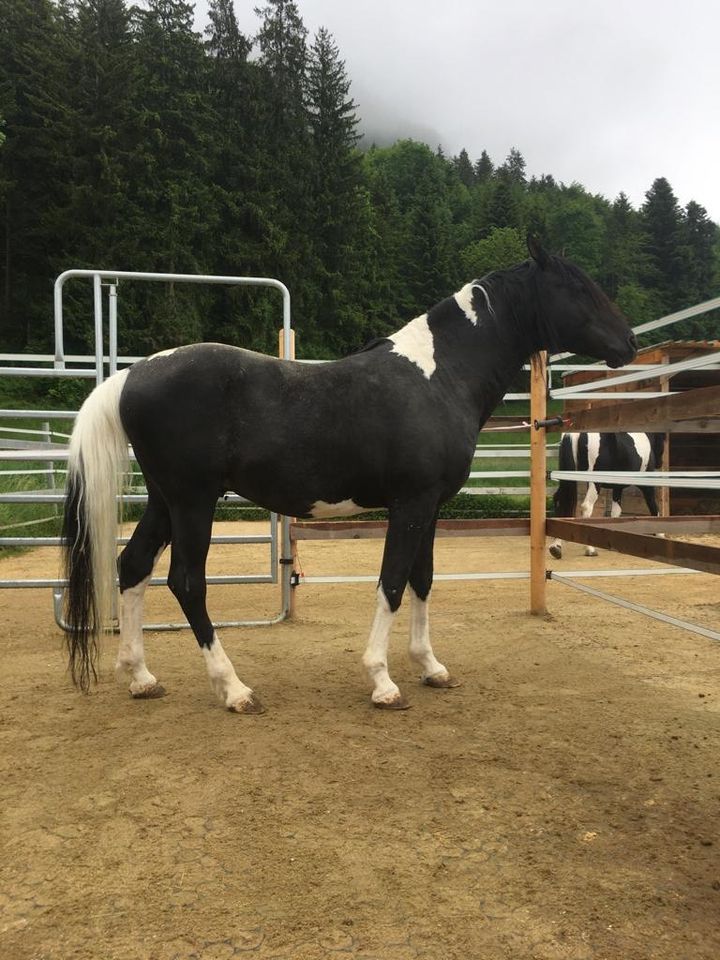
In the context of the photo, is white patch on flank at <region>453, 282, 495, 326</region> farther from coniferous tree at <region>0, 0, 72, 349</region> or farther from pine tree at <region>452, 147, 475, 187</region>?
pine tree at <region>452, 147, 475, 187</region>

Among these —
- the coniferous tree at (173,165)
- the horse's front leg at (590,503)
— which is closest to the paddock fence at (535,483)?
the horse's front leg at (590,503)

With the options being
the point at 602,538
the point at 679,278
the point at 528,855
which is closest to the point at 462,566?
the point at 602,538

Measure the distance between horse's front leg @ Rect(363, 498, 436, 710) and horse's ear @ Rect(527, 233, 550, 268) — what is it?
50.7 inches

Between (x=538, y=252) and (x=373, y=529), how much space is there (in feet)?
6.27

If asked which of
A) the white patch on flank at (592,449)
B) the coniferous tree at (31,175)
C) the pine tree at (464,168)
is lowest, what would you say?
the white patch on flank at (592,449)

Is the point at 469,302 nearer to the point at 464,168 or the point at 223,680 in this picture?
the point at 223,680

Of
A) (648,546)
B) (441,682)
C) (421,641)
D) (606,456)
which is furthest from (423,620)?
(606,456)

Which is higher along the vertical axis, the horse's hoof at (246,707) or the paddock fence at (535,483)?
the paddock fence at (535,483)

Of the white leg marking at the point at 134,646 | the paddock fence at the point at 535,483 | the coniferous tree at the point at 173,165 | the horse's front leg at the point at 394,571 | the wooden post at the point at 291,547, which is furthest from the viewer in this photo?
the coniferous tree at the point at 173,165

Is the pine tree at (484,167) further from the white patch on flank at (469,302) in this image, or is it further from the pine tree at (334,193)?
the white patch on flank at (469,302)

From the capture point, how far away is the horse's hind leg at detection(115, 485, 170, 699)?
3.04 m

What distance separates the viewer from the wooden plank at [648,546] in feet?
7.77

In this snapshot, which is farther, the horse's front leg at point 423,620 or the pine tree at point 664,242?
the pine tree at point 664,242

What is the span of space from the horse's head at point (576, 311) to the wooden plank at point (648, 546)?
88 centimetres
